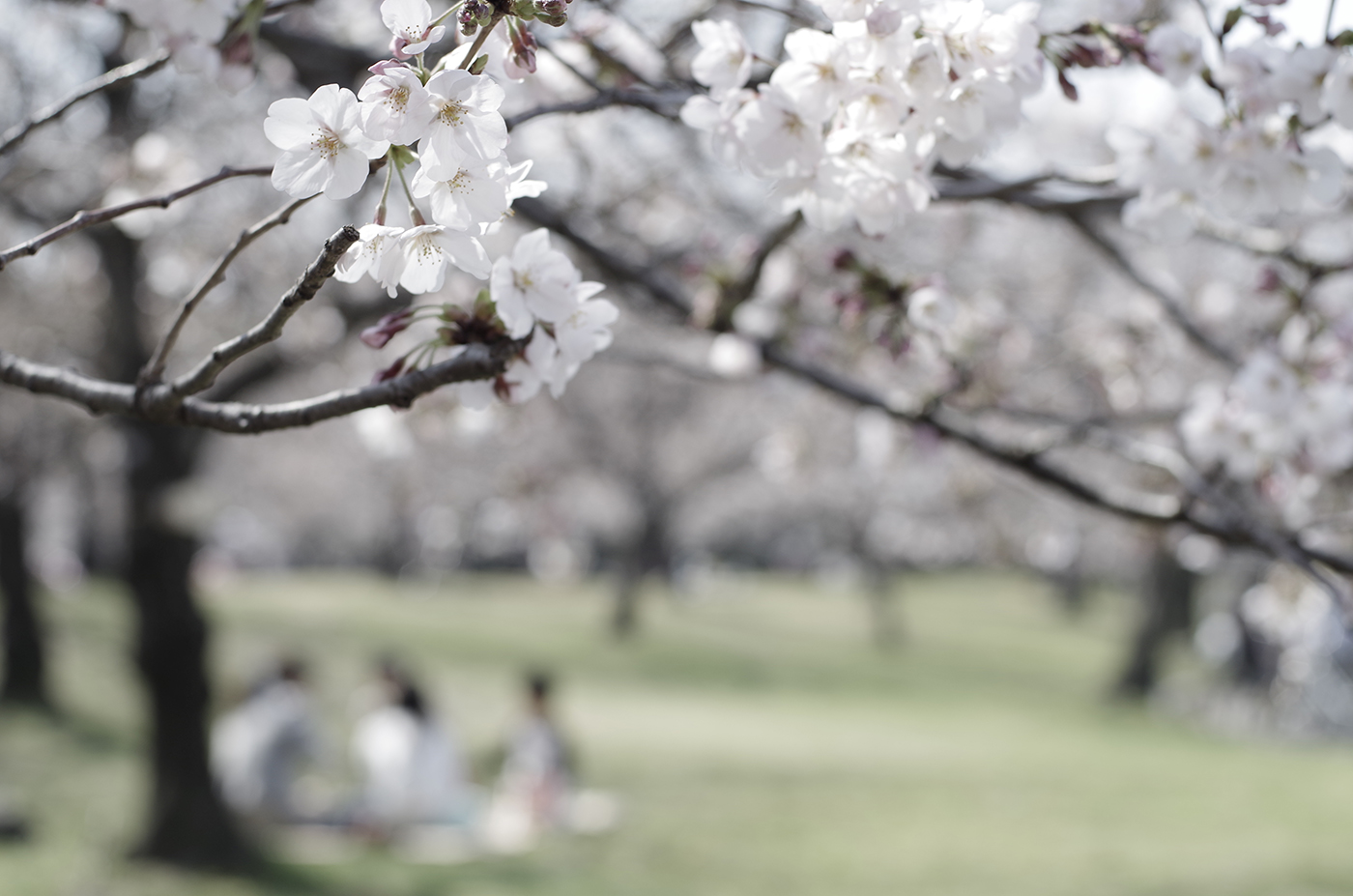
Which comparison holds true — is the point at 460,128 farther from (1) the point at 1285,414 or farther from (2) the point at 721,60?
(1) the point at 1285,414

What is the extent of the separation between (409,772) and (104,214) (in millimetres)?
6706

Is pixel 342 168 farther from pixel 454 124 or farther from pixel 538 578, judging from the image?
pixel 538 578

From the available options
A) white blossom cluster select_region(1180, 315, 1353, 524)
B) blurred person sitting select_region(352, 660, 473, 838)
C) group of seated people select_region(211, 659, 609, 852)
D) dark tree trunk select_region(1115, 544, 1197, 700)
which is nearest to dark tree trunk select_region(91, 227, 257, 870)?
group of seated people select_region(211, 659, 609, 852)

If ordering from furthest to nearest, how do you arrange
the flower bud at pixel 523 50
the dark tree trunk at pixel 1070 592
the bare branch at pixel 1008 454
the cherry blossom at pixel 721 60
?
the dark tree trunk at pixel 1070 592 < the bare branch at pixel 1008 454 < the cherry blossom at pixel 721 60 < the flower bud at pixel 523 50

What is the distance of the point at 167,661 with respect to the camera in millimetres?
6516

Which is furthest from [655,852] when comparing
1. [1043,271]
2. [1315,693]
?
[1315,693]

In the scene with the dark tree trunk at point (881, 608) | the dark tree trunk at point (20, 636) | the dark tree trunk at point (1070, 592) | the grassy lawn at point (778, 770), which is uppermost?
the dark tree trunk at point (1070, 592)

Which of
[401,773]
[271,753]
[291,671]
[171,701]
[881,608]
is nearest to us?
[171,701]

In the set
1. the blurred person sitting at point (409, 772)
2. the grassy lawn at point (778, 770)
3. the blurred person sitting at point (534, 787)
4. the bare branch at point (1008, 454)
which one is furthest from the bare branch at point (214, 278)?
the blurred person sitting at point (534, 787)

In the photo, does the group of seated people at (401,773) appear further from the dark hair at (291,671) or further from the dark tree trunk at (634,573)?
the dark tree trunk at (634,573)

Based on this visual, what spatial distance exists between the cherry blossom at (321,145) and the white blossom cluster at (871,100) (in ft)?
1.72

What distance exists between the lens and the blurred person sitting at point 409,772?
7562 millimetres

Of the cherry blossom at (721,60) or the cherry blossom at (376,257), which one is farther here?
the cherry blossom at (721,60)

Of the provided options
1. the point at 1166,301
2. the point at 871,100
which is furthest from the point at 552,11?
the point at 1166,301
